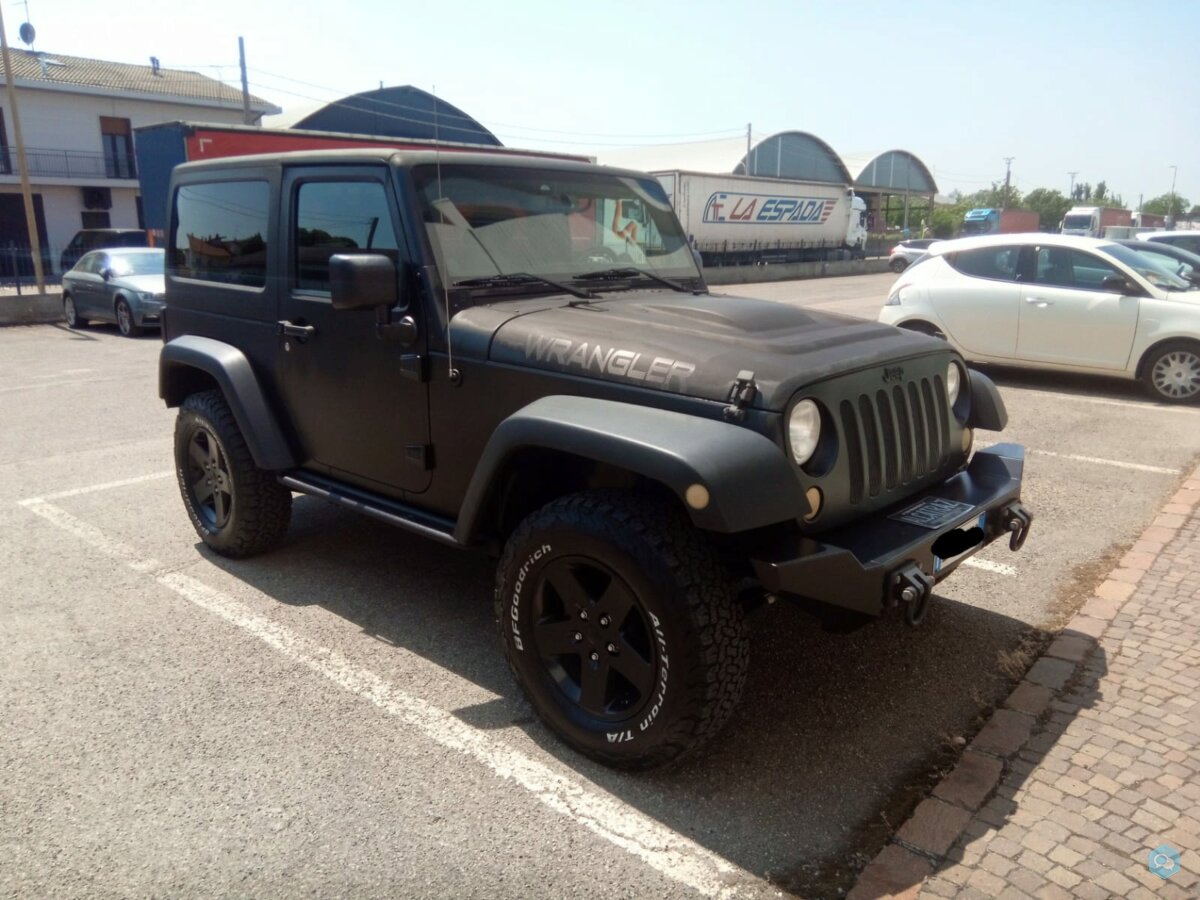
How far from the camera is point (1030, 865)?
2.69 metres

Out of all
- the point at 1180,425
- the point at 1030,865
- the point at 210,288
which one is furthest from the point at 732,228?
the point at 1030,865

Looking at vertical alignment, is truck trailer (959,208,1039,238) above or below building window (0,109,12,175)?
below

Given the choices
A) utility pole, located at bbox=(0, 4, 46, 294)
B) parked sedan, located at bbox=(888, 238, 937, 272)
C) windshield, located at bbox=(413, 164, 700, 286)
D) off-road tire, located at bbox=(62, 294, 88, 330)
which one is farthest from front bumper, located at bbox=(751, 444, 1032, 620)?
parked sedan, located at bbox=(888, 238, 937, 272)

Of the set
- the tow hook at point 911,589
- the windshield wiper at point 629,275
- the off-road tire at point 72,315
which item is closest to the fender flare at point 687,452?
the tow hook at point 911,589

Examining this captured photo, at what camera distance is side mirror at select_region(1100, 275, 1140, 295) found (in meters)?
9.29

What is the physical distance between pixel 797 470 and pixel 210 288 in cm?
336

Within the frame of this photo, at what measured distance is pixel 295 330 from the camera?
429 centimetres

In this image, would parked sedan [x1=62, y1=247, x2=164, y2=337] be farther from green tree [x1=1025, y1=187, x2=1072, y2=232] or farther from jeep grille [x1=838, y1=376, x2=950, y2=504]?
green tree [x1=1025, y1=187, x2=1072, y2=232]

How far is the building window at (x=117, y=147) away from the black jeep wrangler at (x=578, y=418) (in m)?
37.8

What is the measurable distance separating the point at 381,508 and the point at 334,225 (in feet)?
4.05

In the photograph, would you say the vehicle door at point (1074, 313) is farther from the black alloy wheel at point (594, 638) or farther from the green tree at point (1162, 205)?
the green tree at point (1162, 205)

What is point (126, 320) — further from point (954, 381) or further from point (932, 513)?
point (932, 513)

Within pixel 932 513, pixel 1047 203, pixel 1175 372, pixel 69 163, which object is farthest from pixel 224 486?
pixel 1047 203

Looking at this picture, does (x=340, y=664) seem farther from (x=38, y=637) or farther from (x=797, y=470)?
(x=797, y=470)
